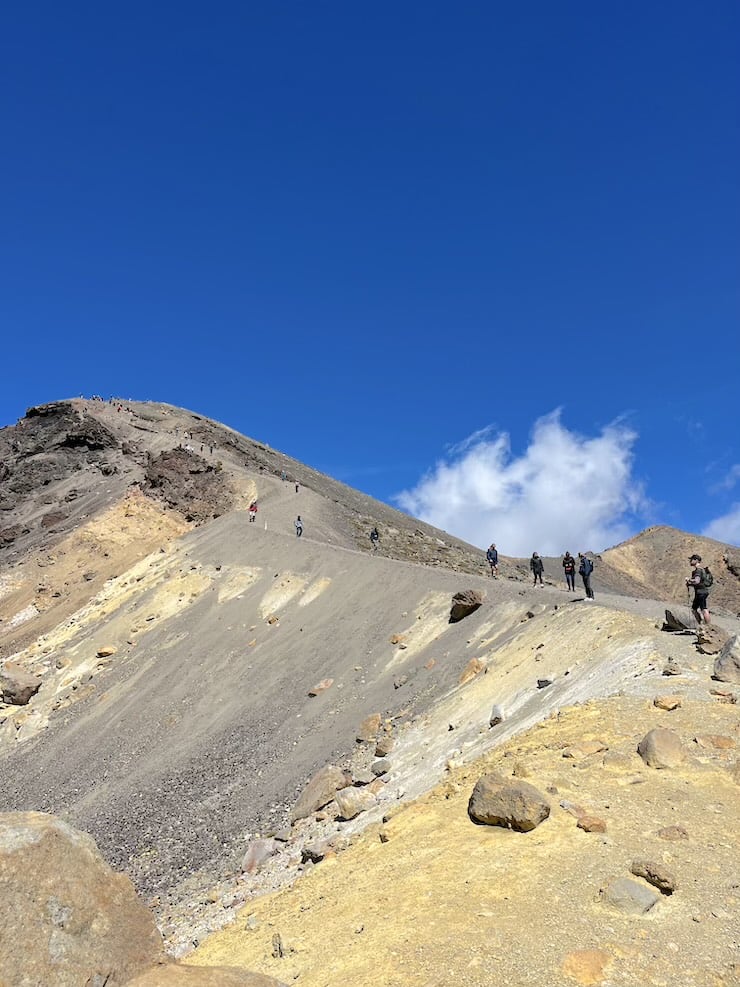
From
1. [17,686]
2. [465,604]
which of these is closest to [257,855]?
[465,604]

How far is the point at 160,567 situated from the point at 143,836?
16355 millimetres

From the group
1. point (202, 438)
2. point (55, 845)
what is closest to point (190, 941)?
point (55, 845)

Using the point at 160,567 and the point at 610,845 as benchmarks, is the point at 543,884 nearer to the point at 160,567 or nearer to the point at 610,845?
the point at 610,845

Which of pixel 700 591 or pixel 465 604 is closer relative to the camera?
pixel 700 591

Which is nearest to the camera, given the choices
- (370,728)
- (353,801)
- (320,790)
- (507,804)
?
(507,804)

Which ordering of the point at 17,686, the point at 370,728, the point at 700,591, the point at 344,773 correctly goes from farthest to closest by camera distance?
the point at 17,686, the point at 370,728, the point at 700,591, the point at 344,773

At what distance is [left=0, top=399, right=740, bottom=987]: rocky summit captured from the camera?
5.86m

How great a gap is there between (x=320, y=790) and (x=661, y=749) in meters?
6.39

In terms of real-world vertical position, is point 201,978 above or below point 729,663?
below

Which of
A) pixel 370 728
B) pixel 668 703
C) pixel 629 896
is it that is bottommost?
pixel 629 896

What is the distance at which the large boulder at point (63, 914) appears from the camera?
554 cm

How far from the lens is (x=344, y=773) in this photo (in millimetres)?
12734

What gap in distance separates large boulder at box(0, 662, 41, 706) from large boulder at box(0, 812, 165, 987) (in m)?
17.6

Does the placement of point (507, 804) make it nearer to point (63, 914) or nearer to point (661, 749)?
point (661, 749)
